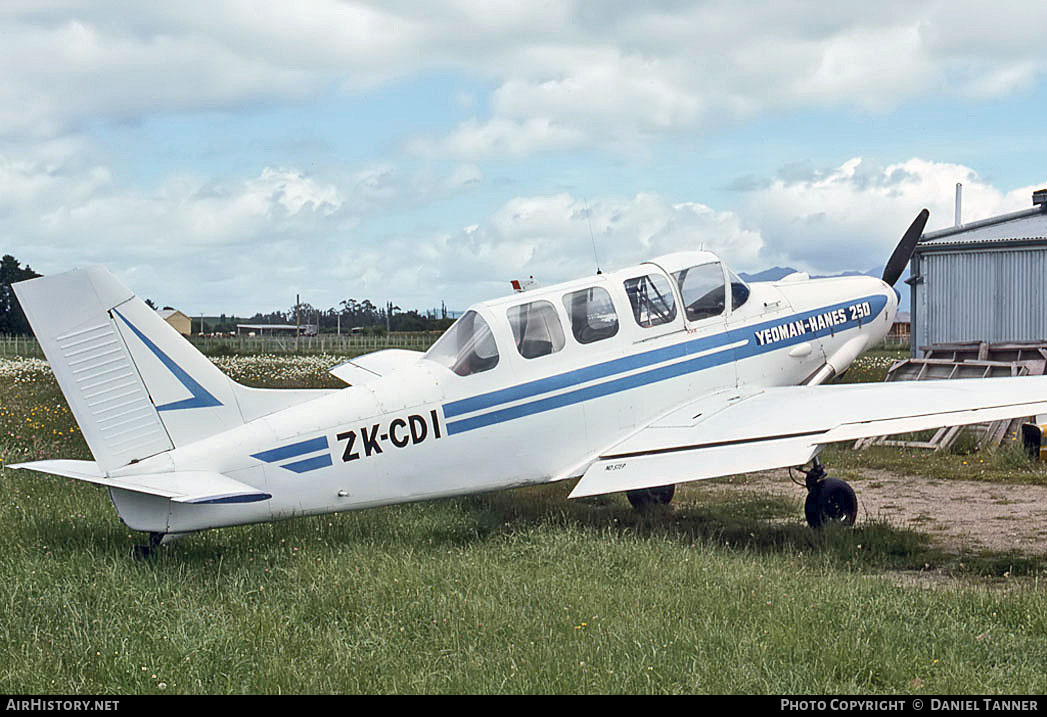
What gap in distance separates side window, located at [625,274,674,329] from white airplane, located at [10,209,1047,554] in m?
0.02

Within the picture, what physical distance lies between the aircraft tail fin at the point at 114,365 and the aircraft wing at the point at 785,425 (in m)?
3.39

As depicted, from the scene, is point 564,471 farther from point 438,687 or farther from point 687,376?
point 438,687

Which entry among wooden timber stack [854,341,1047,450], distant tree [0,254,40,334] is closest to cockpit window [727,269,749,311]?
wooden timber stack [854,341,1047,450]

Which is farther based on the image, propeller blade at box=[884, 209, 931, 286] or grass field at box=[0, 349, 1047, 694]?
propeller blade at box=[884, 209, 931, 286]

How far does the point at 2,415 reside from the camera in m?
15.3

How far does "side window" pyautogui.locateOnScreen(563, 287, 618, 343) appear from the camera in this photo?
8.62 metres

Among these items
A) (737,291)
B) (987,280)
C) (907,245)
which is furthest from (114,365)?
(987,280)

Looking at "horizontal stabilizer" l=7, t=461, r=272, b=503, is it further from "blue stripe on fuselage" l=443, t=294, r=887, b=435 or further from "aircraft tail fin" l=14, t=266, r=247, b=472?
"blue stripe on fuselage" l=443, t=294, r=887, b=435

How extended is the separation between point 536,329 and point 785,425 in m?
2.40

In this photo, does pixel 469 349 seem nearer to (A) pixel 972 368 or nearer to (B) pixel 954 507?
(B) pixel 954 507

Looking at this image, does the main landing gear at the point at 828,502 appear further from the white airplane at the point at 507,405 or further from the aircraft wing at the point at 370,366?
the aircraft wing at the point at 370,366

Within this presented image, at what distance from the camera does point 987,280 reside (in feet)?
68.1

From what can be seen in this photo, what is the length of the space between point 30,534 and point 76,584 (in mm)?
1732

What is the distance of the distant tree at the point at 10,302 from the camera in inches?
2530
